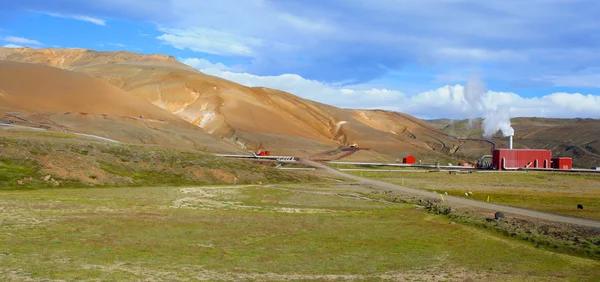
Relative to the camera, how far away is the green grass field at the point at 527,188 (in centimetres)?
4831

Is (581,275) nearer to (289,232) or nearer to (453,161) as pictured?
(289,232)

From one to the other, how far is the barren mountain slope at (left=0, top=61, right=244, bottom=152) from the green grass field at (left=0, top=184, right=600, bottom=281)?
76706mm

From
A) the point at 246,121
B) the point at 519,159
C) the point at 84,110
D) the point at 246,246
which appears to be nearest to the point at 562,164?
the point at 519,159

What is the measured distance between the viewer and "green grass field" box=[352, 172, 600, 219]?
48312 mm

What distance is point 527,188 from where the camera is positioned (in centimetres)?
6862

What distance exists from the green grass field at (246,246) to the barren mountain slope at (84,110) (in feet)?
252

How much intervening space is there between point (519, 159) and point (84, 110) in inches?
3787

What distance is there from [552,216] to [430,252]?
17523 mm

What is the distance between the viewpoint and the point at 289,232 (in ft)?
89.4

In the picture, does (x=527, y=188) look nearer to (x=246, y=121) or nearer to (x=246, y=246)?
(x=246, y=246)

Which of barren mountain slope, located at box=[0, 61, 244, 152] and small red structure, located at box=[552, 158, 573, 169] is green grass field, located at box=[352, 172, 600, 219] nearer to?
small red structure, located at box=[552, 158, 573, 169]

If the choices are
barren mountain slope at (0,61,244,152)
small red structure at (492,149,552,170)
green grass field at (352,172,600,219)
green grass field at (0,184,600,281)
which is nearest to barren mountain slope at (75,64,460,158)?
barren mountain slope at (0,61,244,152)

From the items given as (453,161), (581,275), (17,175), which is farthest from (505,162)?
(581,275)

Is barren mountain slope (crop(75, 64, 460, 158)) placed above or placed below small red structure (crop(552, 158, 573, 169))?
above
